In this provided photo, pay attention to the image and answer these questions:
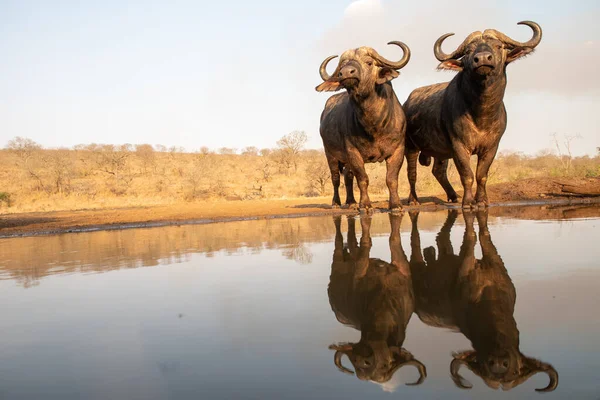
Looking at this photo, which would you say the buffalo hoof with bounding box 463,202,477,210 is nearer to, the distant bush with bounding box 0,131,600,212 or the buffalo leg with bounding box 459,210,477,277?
the buffalo leg with bounding box 459,210,477,277

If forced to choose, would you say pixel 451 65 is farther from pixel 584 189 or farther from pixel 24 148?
pixel 24 148

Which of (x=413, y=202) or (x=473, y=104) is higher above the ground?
(x=473, y=104)

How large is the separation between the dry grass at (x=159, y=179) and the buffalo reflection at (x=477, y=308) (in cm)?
1543

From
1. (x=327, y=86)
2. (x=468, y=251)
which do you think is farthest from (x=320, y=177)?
(x=468, y=251)

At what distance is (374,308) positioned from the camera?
2723 mm

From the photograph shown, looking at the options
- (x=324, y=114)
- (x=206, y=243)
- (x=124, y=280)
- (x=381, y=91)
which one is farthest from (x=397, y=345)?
(x=324, y=114)

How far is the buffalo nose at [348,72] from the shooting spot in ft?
28.8

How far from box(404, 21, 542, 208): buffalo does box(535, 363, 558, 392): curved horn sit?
23.3ft

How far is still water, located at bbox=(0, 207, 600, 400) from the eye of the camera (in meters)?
1.82

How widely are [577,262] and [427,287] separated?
1.42 metres

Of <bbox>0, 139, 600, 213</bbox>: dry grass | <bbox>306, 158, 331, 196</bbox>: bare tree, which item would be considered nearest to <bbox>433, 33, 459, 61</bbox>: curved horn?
<bbox>0, 139, 600, 213</bbox>: dry grass

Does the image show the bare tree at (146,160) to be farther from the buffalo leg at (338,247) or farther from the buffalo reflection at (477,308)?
the buffalo reflection at (477,308)

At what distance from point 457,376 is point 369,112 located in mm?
8328

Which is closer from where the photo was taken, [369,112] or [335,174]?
[369,112]
